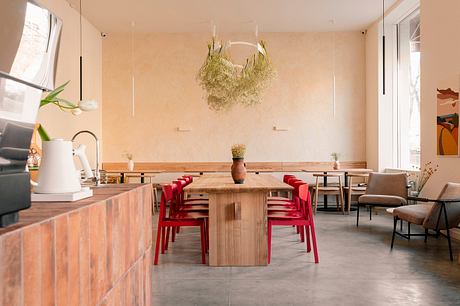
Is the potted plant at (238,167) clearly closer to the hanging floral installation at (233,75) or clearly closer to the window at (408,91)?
the hanging floral installation at (233,75)

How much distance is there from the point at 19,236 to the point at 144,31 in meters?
10.1

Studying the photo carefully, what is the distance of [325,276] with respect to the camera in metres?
4.21

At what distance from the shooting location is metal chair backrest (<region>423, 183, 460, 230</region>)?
5031mm

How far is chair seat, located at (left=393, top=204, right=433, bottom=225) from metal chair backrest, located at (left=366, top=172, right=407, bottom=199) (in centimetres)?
139

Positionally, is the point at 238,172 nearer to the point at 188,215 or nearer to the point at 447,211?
the point at 188,215

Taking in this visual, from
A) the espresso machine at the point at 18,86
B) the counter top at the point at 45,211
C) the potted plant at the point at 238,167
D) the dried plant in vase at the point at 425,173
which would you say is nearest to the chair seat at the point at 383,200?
the dried plant in vase at the point at 425,173

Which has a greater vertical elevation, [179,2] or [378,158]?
[179,2]

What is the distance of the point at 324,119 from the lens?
10.5 m

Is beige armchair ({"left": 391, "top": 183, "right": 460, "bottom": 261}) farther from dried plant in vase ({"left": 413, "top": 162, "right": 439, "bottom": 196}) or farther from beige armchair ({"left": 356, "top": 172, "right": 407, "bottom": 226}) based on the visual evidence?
dried plant in vase ({"left": 413, "top": 162, "right": 439, "bottom": 196})

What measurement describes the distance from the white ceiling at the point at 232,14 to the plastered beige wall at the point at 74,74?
13.1 inches

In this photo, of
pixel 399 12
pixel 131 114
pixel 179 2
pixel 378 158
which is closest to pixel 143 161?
pixel 131 114

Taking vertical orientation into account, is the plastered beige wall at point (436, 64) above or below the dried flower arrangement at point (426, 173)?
above

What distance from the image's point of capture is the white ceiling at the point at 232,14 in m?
8.48

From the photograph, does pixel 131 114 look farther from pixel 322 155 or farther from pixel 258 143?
pixel 322 155
